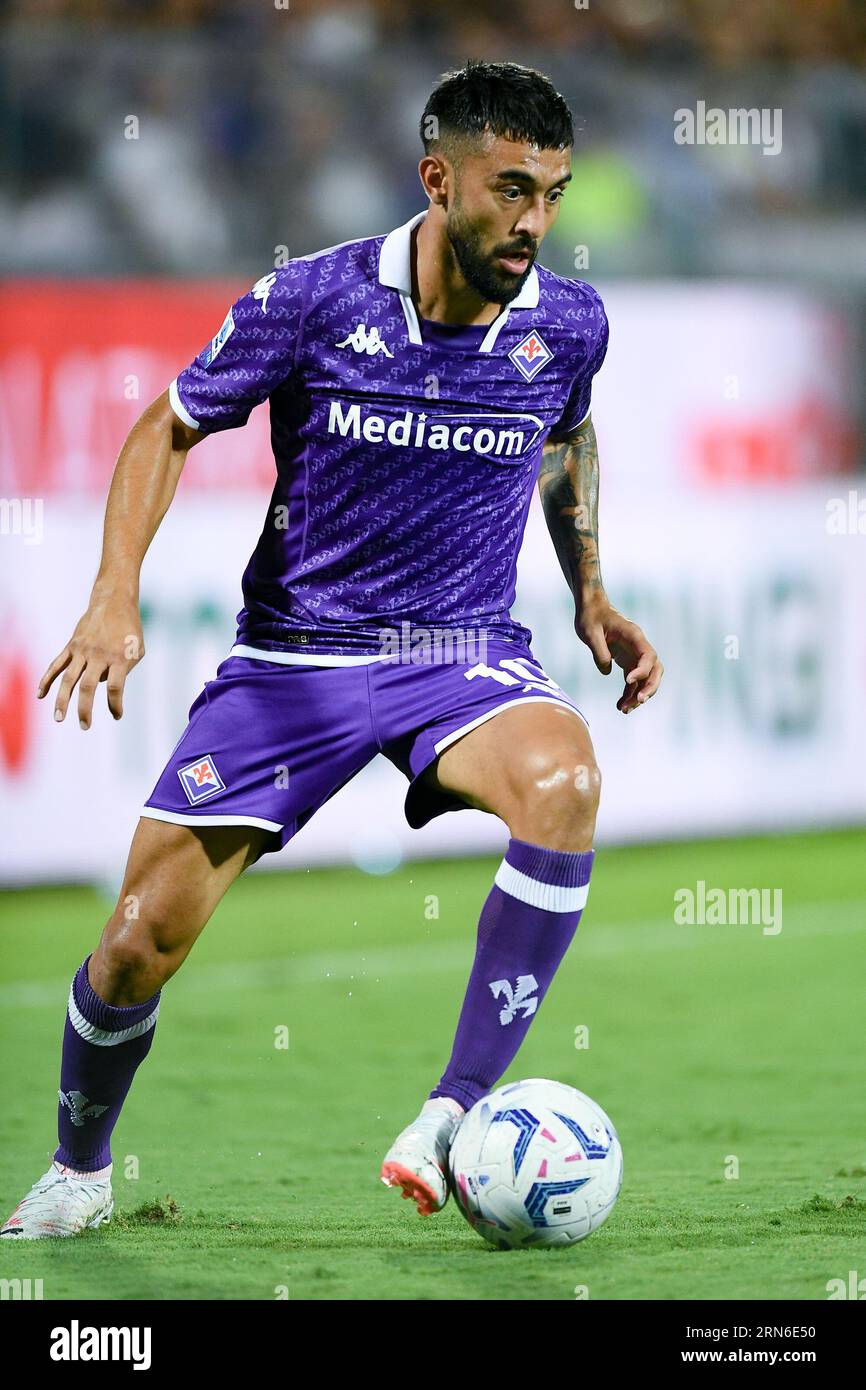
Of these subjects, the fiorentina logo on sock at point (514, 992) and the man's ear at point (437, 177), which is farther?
the man's ear at point (437, 177)

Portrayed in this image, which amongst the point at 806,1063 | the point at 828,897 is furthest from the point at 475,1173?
the point at 828,897

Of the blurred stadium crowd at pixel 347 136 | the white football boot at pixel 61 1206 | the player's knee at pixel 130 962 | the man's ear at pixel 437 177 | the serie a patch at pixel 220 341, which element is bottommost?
the white football boot at pixel 61 1206

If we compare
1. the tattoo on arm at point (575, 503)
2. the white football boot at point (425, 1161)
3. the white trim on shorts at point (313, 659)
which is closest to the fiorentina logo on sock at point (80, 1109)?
the white football boot at point (425, 1161)

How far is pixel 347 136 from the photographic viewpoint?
8781 millimetres

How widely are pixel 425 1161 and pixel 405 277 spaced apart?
1.72 metres

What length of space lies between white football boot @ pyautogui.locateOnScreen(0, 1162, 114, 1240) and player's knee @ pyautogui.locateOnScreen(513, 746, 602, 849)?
1.16m

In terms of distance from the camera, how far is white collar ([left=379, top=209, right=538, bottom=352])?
156 inches

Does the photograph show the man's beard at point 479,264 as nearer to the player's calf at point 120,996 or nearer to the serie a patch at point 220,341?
the serie a patch at point 220,341

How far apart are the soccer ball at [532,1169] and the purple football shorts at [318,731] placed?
0.65 meters

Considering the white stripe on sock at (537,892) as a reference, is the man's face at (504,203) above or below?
above

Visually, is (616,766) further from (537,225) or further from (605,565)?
(537,225)

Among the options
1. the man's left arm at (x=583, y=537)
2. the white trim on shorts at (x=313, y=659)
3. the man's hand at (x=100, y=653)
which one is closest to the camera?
the man's hand at (x=100, y=653)

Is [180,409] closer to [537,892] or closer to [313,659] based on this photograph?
[313,659]

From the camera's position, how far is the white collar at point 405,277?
396cm
